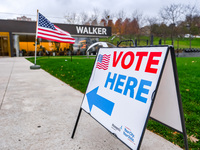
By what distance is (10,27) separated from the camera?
22.2 m

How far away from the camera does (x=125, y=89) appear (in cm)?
183

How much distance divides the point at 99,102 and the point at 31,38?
1034 inches

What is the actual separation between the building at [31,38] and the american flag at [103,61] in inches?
914

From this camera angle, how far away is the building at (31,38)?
→ 2252cm

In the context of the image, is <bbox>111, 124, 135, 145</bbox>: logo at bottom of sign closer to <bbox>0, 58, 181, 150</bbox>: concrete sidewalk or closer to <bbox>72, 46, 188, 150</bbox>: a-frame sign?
<bbox>72, 46, 188, 150</bbox>: a-frame sign

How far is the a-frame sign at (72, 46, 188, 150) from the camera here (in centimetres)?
155

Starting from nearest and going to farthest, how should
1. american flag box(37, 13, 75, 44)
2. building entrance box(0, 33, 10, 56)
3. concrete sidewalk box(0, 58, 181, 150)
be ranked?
concrete sidewalk box(0, 58, 181, 150), american flag box(37, 13, 75, 44), building entrance box(0, 33, 10, 56)

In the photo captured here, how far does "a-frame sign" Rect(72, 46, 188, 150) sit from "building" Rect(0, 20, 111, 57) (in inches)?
928

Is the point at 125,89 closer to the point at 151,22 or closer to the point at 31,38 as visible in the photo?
the point at 31,38

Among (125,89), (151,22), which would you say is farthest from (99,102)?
(151,22)

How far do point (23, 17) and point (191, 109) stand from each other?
26.8 meters

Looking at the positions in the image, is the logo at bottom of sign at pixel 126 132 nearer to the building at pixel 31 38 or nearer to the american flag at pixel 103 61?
the american flag at pixel 103 61

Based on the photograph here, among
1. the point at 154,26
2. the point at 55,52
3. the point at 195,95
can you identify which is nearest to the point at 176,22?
the point at 154,26

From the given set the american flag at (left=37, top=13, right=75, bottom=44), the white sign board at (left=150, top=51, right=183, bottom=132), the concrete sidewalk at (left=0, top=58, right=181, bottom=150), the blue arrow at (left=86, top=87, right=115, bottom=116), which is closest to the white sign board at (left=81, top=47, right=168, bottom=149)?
the blue arrow at (left=86, top=87, right=115, bottom=116)
